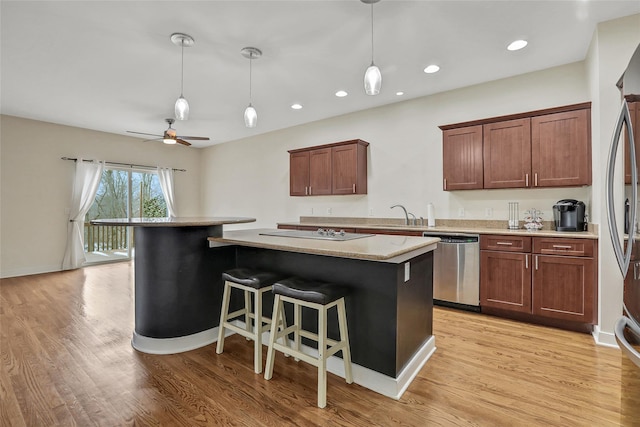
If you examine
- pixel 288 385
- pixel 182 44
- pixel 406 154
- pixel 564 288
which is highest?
pixel 182 44

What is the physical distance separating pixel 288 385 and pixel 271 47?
2.95 metres

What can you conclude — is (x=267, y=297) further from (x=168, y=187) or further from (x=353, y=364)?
(x=168, y=187)

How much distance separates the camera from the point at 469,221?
3.98 meters

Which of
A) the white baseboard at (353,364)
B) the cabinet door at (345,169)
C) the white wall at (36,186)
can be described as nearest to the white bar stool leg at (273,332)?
the white baseboard at (353,364)

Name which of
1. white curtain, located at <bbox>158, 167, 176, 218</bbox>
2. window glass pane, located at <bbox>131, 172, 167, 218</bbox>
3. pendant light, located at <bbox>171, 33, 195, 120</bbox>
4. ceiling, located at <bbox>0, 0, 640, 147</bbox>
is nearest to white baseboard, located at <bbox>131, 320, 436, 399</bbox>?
pendant light, located at <bbox>171, 33, 195, 120</bbox>

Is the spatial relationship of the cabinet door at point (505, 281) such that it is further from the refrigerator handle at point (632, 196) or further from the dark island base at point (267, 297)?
the refrigerator handle at point (632, 196)

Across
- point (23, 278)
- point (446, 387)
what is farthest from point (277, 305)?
point (23, 278)

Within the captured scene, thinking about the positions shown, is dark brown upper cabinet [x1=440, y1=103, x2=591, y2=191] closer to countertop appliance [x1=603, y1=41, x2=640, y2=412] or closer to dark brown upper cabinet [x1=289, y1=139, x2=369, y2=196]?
dark brown upper cabinet [x1=289, y1=139, x2=369, y2=196]

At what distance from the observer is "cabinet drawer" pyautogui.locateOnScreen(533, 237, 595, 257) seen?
2834 mm

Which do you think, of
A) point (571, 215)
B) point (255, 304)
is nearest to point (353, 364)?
point (255, 304)

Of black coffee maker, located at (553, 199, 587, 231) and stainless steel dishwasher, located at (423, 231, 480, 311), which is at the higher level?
black coffee maker, located at (553, 199, 587, 231)

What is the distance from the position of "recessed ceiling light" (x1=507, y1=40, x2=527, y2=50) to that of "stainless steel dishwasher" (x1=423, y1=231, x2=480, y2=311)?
6.28 feet

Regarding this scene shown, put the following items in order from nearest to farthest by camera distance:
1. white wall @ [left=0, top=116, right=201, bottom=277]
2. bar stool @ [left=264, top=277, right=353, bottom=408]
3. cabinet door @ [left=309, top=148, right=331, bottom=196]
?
bar stool @ [left=264, top=277, right=353, bottom=408]
cabinet door @ [left=309, top=148, right=331, bottom=196]
white wall @ [left=0, top=116, right=201, bottom=277]

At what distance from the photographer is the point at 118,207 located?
21.4 ft
